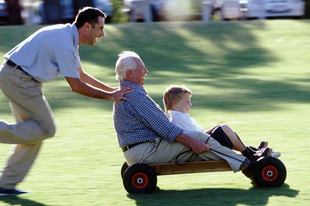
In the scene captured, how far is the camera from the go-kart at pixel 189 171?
6344 millimetres

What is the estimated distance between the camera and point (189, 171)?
6.44m

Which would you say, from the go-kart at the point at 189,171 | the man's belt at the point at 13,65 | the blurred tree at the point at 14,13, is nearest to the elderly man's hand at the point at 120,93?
the go-kart at the point at 189,171

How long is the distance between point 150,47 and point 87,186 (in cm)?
1323

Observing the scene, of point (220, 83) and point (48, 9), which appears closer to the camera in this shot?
point (220, 83)

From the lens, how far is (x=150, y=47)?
1973 cm

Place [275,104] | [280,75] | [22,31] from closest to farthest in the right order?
[275,104] → [280,75] → [22,31]

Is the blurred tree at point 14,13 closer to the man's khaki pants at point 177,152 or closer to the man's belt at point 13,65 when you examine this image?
the man's belt at point 13,65

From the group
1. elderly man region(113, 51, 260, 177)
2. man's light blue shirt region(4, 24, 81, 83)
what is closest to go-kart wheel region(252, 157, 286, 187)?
elderly man region(113, 51, 260, 177)

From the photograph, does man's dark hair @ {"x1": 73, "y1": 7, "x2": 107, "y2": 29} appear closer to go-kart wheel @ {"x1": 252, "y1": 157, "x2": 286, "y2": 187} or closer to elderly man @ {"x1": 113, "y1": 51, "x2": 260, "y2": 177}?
elderly man @ {"x1": 113, "y1": 51, "x2": 260, "y2": 177}

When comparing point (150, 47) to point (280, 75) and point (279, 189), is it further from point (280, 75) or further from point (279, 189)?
point (279, 189)

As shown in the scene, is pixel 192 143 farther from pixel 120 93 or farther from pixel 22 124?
pixel 22 124

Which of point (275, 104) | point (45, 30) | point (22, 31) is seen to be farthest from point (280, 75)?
point (45, 30)

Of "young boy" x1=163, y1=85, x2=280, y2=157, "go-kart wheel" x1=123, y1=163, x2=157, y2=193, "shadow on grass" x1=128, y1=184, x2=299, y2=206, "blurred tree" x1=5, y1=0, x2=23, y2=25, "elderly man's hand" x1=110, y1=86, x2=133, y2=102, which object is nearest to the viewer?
"shadow on grass" x1=128, y1=184, x2=299, y2=206

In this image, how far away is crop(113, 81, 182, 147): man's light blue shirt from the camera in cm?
630
